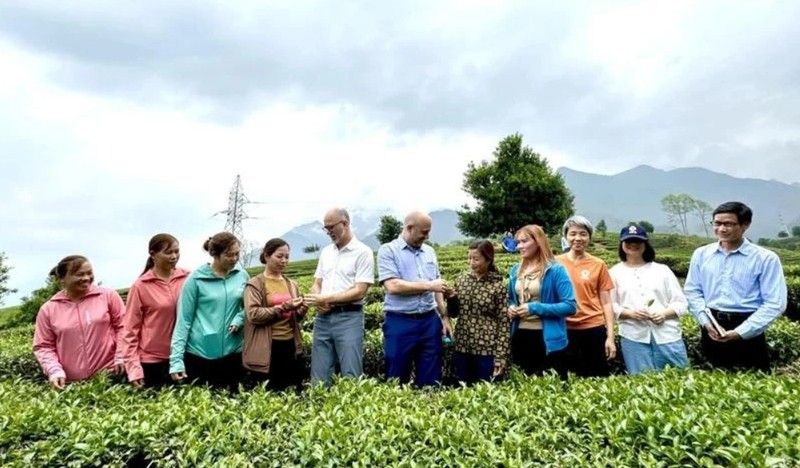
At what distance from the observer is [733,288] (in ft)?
12.6

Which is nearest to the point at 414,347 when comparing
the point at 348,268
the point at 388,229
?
the point at 348,268

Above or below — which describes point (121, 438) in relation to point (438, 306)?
below

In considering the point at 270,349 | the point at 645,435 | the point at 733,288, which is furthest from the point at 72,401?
the point at 733,288

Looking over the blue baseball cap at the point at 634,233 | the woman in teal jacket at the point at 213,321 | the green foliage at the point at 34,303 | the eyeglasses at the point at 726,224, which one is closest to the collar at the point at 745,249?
the eyeglasses at the point at 726,224

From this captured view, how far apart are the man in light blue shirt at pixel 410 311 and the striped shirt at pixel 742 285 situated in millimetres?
2073

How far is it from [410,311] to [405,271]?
34 cm

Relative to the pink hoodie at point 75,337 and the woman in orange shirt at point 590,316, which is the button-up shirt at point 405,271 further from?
the pink hoodie at point 75,337

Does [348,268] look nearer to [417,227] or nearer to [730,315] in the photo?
[417,227]

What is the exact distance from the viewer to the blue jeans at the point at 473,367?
4.11 m

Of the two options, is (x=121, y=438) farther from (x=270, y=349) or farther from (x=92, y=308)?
(x=92, y=308)

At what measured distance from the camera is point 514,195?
3244 centimetres

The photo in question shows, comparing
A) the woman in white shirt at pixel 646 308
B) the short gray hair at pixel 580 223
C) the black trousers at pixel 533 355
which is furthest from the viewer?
the short gray hair at pixel 580 223

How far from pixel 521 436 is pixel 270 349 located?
7.66 ft

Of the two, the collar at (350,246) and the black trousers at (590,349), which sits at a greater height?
the collar at (350,246)
